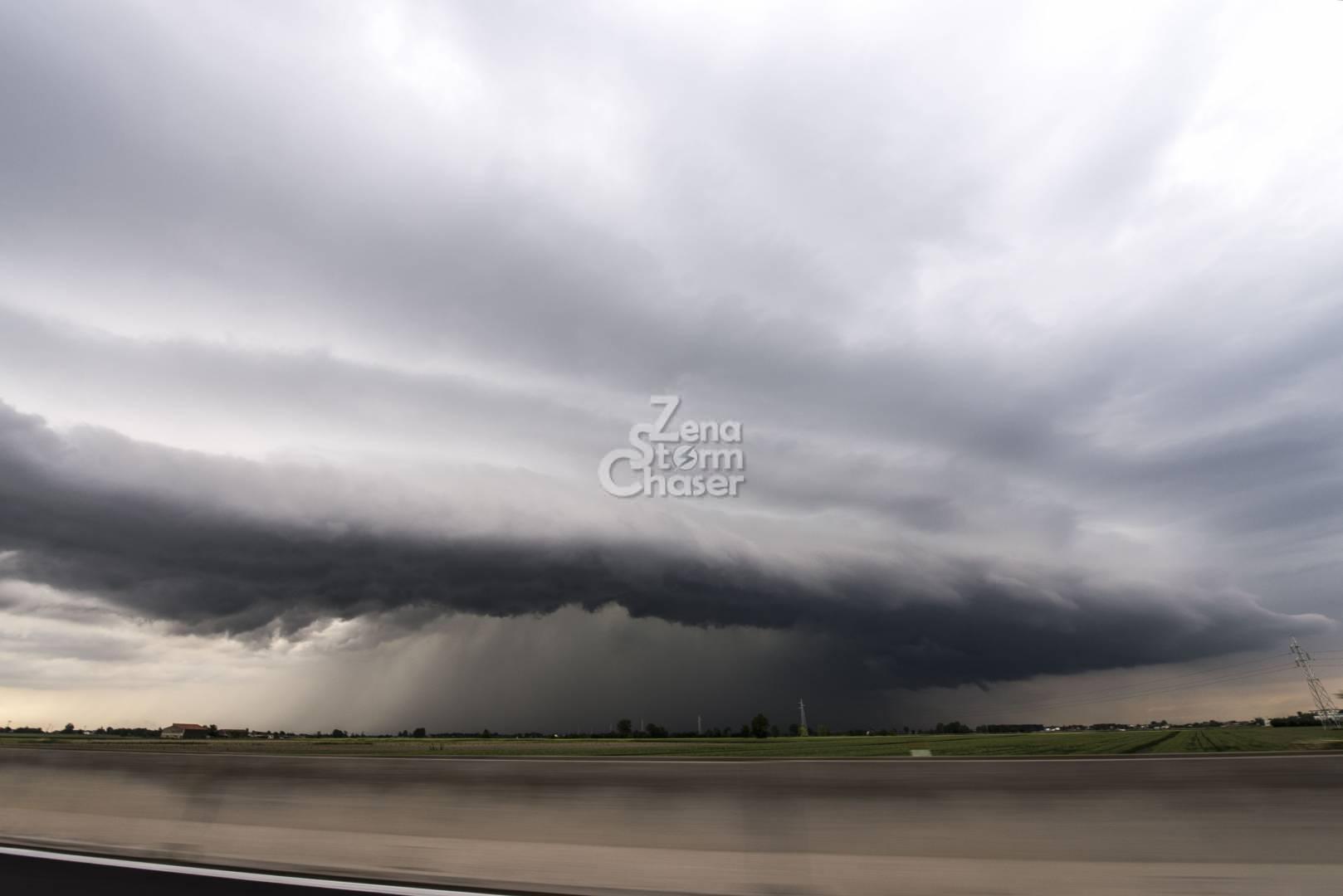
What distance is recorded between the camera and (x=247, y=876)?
10.5 metres

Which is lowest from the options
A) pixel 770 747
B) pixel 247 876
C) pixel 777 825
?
pixel 770 747

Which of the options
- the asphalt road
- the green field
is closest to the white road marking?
the asphalt road

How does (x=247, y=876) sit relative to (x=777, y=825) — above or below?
below

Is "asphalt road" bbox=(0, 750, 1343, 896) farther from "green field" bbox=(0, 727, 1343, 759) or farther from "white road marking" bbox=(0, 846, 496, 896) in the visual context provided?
"green field" bbox=(0, 727, 1343, 759)

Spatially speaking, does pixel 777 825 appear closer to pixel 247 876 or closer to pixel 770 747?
pixel 247 876

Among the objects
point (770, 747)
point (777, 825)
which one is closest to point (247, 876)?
point (777, 825)

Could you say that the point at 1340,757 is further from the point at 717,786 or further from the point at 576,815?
the point at 576,815

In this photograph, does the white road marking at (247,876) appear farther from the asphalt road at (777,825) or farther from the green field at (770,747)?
the green field at (770,747)

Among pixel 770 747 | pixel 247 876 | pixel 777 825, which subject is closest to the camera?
pixel 777 825

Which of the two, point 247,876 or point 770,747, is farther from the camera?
point 770,747

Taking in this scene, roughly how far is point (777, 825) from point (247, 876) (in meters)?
6.99

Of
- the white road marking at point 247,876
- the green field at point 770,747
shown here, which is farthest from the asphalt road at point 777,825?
the green field at point 770,747

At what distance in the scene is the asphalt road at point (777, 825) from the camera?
8109 mm

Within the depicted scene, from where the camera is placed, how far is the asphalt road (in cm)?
811
